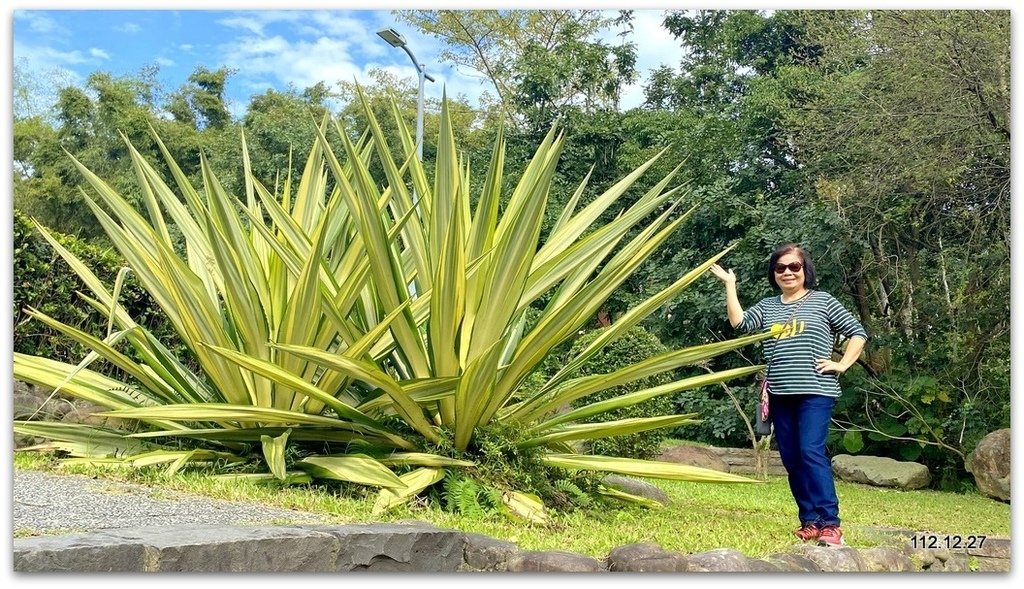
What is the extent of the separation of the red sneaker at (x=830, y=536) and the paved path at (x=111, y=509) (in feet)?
5.04

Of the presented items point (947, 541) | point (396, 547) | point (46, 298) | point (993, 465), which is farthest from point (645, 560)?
point (993, 465)

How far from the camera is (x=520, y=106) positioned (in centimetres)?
861

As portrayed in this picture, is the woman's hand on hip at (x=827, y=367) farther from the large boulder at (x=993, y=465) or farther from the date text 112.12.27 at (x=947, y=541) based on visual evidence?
the large boulder at (x=993, y=465)

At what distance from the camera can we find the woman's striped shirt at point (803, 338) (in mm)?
3012

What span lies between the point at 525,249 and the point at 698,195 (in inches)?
215

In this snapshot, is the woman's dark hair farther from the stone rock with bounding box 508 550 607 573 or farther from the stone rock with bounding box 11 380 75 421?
the stone rock with bounding box 11 380 75 421

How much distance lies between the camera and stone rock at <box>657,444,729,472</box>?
23.1 ft

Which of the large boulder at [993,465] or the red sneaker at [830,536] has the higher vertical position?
the red sneaker at [830,536]

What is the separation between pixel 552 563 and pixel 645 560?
0.86 feet

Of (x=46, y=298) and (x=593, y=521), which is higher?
(x=46, y=298)

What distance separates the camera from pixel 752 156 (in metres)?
8.27

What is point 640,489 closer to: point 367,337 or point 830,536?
point 830,536

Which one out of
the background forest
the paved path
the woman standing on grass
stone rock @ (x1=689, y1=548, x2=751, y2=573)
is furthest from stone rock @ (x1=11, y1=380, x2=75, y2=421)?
the woman standing on grass

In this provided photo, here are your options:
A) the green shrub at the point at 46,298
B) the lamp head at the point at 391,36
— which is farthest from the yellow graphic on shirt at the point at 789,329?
the green shrub at the point at 46,298
